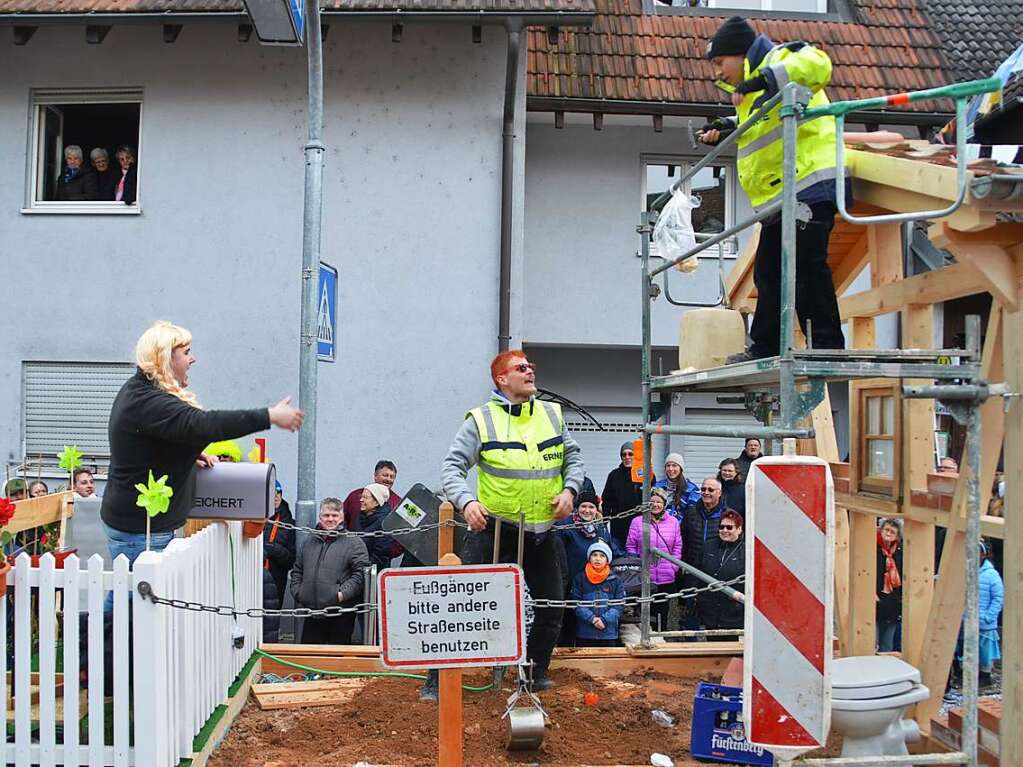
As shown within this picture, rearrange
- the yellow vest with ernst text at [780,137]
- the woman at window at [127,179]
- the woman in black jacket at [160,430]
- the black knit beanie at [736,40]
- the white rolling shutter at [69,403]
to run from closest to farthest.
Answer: the yellow vest with ernst text at [780,137] → the woman in black jacket at [160,430] → the black knit beanie at [736,40] → the white rolling shutter at [69,403] → the woman at window at [127,179]

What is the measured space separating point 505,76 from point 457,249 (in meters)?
2.02

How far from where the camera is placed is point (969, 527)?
3.77 m

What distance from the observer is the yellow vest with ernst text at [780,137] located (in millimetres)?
4301

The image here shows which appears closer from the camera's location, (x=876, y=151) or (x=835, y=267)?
(x=876, y=151)

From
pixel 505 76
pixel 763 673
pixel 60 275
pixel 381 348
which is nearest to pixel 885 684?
pixel 763 673

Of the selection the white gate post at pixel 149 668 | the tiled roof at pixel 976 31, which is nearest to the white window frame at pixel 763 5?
the tiled roof at pixel 976 31

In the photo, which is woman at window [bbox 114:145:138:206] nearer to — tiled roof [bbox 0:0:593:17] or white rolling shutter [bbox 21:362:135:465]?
tiled roof [bbox 0:0:593:17]

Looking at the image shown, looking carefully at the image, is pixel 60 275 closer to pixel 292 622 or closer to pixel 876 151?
pixel 292 622

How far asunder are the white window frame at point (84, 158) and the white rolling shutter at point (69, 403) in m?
1.74

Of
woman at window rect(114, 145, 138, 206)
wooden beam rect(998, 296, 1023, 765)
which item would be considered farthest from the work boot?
woman at window rect(114, 145, 138, 206)

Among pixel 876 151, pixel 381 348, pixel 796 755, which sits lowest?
pixel 796 755

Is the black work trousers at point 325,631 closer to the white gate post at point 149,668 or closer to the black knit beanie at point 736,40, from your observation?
the white gate post at point 149,668

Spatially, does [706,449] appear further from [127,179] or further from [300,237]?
[127,179]

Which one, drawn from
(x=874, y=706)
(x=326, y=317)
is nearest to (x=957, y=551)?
(x=874, y=706)
